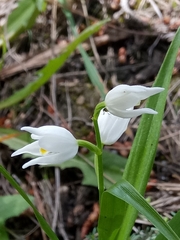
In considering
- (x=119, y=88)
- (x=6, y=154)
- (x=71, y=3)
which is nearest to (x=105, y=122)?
(x=119, y=88)

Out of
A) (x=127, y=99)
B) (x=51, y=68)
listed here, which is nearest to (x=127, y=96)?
(x=127, y=99)

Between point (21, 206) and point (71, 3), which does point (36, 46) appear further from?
point (21, 206)

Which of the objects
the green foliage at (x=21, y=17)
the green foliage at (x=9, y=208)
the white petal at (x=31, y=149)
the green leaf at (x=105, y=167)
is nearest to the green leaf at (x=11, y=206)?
the green foliage at (x=9, y=208)

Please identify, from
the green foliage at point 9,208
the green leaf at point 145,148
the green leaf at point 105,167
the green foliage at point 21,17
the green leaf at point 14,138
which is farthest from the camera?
the green foliage at point 21,17

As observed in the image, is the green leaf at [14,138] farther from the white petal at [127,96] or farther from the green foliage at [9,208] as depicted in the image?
the white petal at [127,96]

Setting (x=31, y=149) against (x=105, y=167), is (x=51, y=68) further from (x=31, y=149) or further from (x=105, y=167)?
(x=31, y=149)
